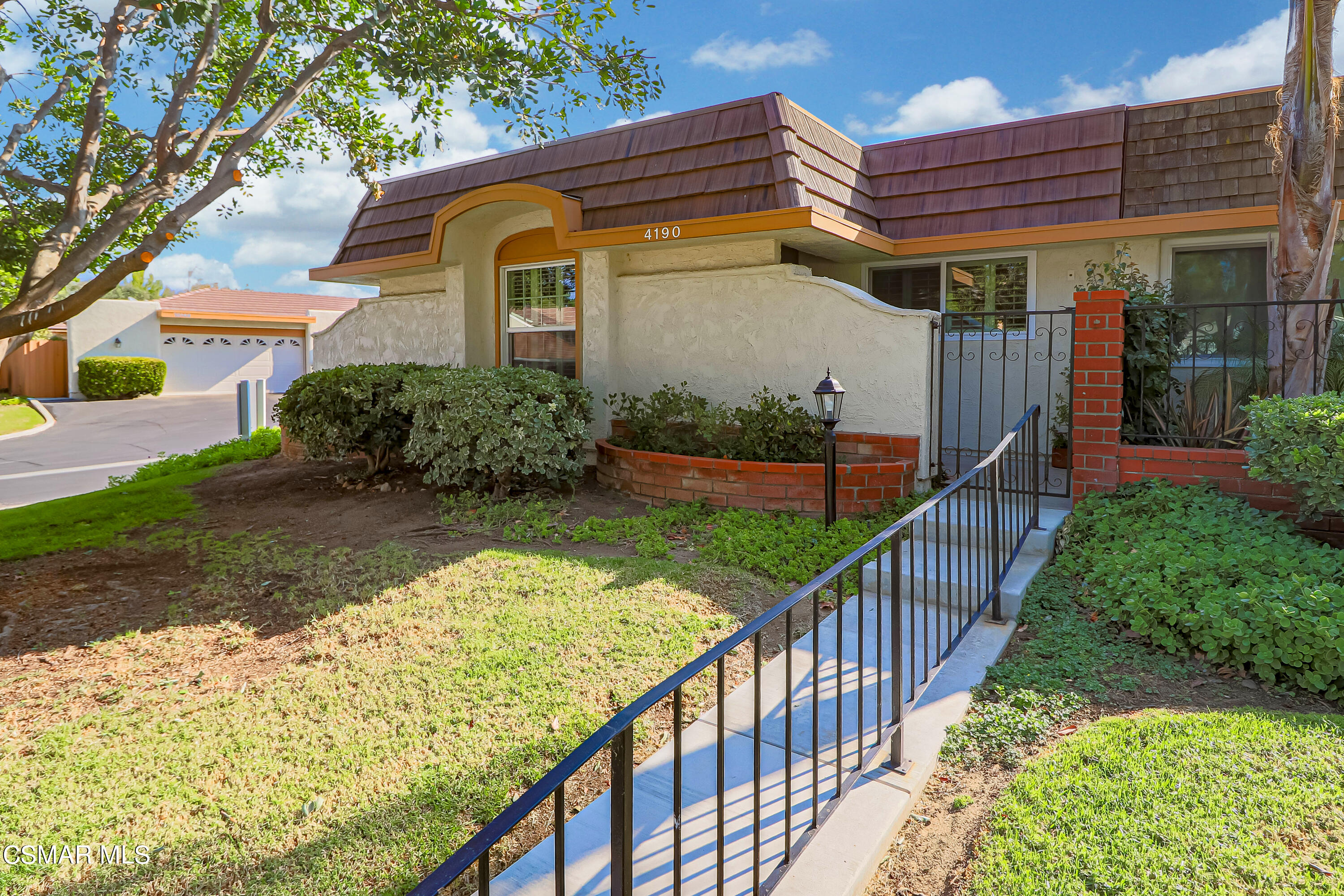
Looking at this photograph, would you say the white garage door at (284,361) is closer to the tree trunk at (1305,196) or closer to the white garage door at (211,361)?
the white garage door at (211,361)

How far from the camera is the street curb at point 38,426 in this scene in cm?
1714

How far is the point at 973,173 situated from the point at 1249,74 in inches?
108

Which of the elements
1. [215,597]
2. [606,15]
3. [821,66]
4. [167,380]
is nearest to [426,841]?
[215,597]

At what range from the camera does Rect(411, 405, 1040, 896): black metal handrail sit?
1.51m

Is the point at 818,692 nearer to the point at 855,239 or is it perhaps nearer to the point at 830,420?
the point at 830,420

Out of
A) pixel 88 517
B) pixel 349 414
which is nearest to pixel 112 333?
pixel 88 517

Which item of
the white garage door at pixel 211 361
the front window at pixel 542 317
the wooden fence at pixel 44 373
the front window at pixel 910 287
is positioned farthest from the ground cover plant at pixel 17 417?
the front window at pixel 910 287

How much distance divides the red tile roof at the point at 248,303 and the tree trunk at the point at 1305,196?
28.1 m

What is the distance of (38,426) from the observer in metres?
18.6

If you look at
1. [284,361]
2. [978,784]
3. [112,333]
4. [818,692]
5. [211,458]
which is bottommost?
[978,784]

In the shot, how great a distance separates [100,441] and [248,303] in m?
15.9

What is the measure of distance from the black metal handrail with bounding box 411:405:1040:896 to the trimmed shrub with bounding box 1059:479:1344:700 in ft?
1.67

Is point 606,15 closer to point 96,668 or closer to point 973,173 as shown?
point 973,173

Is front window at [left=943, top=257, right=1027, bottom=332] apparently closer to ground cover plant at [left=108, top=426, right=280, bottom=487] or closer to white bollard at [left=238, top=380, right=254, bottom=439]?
ground cover plant at [left=108, top=426, right=280, bottom=487]
